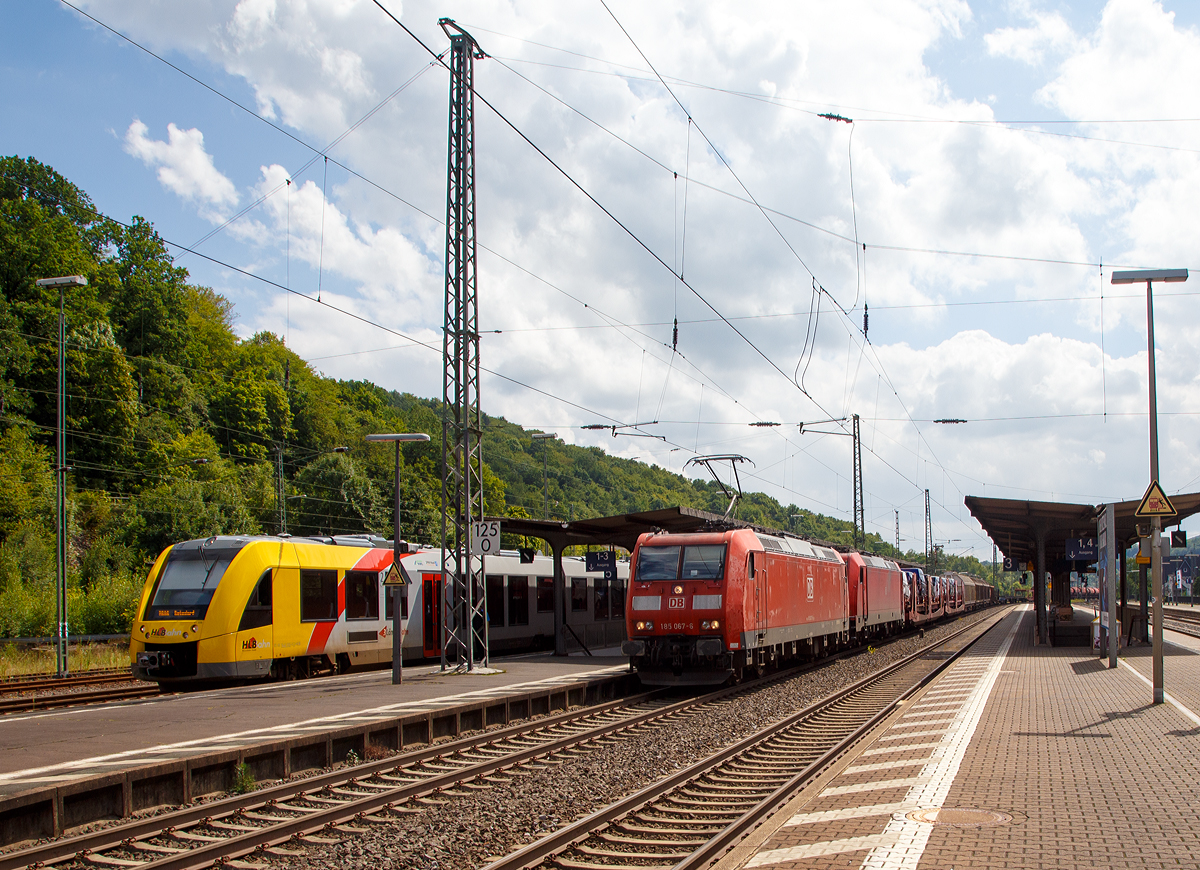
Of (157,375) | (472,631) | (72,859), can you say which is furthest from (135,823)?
(157,375)

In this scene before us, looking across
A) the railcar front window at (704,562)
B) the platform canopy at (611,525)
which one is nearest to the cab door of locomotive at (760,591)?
the railcar front window at (704,562)

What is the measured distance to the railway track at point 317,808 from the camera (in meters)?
7.62

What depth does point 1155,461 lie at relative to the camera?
53.8 ft

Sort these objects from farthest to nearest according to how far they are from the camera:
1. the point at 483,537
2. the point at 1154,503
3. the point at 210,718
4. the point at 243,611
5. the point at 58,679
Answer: the point at 58,679
the point at 483,537
the point at 243,611
the point at 1154,503
the point at 210,718

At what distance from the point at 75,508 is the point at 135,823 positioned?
42.9 m

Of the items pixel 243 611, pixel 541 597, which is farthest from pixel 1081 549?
pixel 243 611

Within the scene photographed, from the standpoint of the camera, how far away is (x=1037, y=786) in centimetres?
916

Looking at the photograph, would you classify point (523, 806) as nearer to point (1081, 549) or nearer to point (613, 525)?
point (613, 525)

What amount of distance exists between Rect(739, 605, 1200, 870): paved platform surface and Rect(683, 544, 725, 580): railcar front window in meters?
4.69

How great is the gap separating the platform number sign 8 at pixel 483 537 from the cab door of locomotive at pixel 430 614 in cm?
625

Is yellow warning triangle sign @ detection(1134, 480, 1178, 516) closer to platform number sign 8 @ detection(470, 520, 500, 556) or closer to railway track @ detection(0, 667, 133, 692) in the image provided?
platform number sign 8 @ detection(470, 520, 500, 556)

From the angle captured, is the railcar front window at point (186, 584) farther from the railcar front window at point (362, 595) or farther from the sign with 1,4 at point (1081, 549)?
the sign with 1,4 at point (1081, 549)

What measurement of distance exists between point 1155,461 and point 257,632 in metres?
16.4

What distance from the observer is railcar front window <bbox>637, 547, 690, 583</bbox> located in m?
19.4
